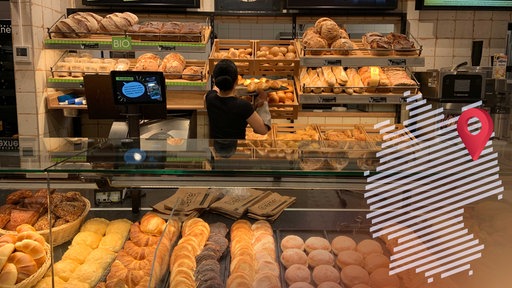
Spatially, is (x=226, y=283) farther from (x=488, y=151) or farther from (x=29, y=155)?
(x=488, y=151)

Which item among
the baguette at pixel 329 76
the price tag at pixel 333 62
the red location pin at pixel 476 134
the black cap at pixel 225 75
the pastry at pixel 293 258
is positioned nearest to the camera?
the red location pin at pixel 476 134

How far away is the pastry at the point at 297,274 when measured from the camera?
→ 4.92 ft

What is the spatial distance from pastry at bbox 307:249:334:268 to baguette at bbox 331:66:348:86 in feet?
6.97

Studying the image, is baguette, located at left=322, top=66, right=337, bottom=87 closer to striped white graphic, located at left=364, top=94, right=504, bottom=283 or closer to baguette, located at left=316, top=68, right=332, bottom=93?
baguette, located at left=316, top=68, right=332, bottom=93

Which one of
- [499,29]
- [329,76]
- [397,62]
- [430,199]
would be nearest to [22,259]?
[430,199]

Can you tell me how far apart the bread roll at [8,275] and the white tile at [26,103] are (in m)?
2.79

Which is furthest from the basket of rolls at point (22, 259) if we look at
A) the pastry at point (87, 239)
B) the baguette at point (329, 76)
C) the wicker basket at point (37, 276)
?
the baguette at point (329, 76)

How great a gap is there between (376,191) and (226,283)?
23.1 inches

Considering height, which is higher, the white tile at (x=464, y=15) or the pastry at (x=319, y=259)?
the white tile at (x=464, y=15)

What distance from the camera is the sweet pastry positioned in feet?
4.87

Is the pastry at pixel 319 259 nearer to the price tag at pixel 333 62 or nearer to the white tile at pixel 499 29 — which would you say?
the price tag at pixel 333 62

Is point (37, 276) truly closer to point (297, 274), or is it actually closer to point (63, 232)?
point (63, 232)

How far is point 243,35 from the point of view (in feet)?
16.1

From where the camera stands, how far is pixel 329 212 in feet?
5.83
